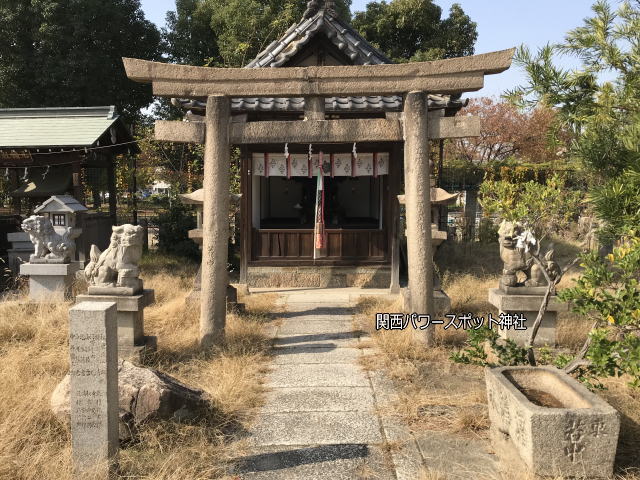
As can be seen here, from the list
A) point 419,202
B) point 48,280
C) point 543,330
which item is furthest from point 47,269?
point 543,330

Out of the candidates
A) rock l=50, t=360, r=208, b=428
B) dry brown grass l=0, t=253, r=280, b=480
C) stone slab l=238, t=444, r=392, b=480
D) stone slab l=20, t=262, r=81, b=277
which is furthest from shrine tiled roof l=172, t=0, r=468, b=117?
stone slab l=238, t=444, r=392, b=480

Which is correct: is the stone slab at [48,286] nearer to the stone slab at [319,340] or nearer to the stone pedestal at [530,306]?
the stone slab at [319,340]

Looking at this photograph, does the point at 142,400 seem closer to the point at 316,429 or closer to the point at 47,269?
the point at 316,429

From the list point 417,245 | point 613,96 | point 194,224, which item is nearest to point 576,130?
point 613,96

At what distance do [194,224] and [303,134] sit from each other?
350 inches

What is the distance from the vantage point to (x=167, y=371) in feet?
18.8

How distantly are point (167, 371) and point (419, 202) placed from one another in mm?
3732

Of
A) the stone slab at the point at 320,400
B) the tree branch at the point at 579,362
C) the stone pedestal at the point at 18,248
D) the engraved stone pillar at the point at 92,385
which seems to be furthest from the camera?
the stone pedestal at the point at 18,248

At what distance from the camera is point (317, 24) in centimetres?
983

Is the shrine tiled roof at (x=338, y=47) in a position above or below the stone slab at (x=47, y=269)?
above

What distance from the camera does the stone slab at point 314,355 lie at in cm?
621

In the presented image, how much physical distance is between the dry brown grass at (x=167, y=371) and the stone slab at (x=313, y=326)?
41cm

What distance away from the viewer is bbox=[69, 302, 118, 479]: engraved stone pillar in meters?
3.39

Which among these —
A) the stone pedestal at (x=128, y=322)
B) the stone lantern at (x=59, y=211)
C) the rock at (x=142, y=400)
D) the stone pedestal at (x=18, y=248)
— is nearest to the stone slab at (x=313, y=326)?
the stone pedestal at (x=128, y=322)
